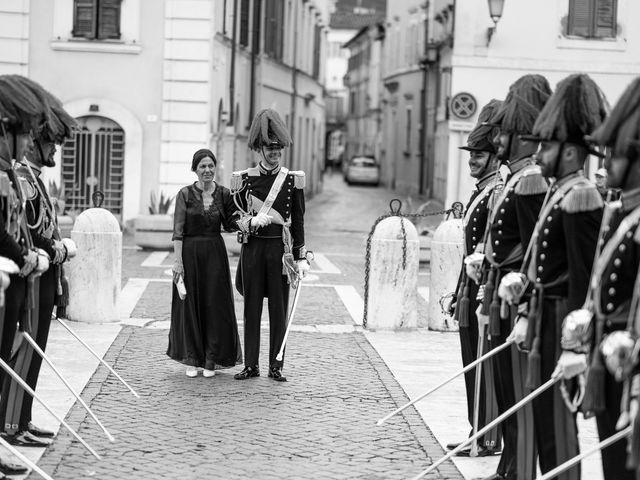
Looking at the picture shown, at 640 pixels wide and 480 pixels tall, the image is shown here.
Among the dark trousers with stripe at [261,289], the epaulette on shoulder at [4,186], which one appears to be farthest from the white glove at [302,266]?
the epaulette on shoulder at [4,186]

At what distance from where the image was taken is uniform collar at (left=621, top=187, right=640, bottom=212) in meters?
5.38

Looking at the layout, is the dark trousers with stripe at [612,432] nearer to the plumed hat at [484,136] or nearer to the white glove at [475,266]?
the white glove at [475,266]

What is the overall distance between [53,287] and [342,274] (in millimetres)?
11990

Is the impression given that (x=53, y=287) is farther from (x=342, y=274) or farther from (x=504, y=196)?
(x=342, y=274)

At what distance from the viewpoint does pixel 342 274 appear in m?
A: 20.4

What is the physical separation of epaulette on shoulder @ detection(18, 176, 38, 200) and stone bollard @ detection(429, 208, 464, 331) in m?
6.50

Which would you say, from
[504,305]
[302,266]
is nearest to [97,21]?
[302,266]

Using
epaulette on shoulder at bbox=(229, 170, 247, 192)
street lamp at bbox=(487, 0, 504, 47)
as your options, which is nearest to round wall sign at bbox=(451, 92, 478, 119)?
street lamp at bbox=(487, 0, 504, 47)

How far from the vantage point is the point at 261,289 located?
11.1m

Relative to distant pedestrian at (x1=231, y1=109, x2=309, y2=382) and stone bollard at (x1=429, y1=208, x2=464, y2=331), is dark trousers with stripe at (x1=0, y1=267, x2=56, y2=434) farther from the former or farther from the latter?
stone bollard at (x1=429, y1=208, x2=464, y2=331)

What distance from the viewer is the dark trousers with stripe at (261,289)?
11.0 meters

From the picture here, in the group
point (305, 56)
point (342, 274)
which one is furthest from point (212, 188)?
point (305, 56)

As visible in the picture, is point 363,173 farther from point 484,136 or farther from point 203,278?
point 484,136

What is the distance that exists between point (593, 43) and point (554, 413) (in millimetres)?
24012
